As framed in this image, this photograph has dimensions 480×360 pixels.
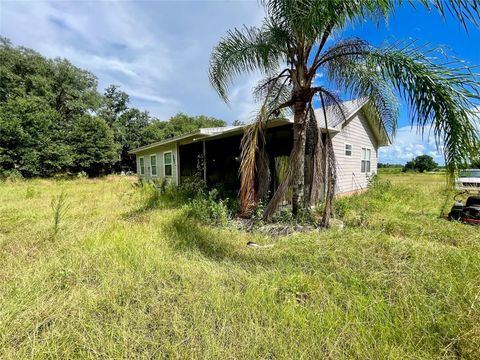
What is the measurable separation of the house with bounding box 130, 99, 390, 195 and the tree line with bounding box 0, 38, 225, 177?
41.9ft

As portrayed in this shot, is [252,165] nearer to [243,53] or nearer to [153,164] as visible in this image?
[243,53]

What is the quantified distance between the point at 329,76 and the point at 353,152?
20.5 ft

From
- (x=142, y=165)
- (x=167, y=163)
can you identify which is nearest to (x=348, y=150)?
(x=167, y=163)

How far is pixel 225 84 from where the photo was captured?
235 inches

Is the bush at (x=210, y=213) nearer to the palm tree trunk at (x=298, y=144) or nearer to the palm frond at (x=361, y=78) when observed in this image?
the palm tree trunk at (x=298, y=144)

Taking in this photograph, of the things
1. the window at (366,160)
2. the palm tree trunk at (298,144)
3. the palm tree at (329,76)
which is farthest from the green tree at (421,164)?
the palm tree trunk at (298,144)

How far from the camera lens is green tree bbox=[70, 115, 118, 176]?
73.5 ft

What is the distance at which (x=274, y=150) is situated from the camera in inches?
347

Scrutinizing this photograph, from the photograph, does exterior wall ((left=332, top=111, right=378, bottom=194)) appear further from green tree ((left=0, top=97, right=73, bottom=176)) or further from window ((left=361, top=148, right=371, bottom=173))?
green tree ((left=0, top=97, right=73, bottom=176))

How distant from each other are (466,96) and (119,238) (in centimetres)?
591

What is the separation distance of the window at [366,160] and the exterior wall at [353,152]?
189 millimetres

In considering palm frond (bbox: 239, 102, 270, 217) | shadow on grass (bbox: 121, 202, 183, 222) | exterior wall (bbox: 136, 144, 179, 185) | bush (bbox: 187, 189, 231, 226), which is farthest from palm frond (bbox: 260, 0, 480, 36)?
exterior wall (bbox: 136, 144, 179, 185)

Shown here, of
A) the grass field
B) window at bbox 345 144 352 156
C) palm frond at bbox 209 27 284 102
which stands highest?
palm frond at bbox 209 27 284 102

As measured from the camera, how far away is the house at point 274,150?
8930 millimetres
